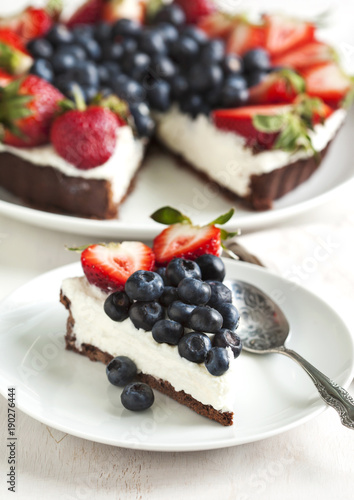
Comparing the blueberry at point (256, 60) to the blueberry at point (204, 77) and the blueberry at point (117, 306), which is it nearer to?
the blueberry at point (204, 77)

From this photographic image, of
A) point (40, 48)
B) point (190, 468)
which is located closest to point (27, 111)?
point (40, 48)

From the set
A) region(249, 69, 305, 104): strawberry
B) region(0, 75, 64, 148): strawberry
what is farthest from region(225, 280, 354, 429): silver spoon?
region(249, 69, 305, 104): strawberry

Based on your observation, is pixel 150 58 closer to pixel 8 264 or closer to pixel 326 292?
pixel 8 264

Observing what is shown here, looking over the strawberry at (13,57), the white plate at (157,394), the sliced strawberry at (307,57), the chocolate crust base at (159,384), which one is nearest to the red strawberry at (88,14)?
the strawberry at (13,57)

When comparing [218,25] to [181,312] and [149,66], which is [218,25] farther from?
[181,312]

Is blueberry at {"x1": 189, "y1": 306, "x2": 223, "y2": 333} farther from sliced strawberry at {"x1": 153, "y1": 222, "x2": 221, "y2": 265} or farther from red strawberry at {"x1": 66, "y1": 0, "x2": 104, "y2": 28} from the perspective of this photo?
red strawberry at {"x1": 66, "y1": 0, "x2": 104, "y2": 28}
